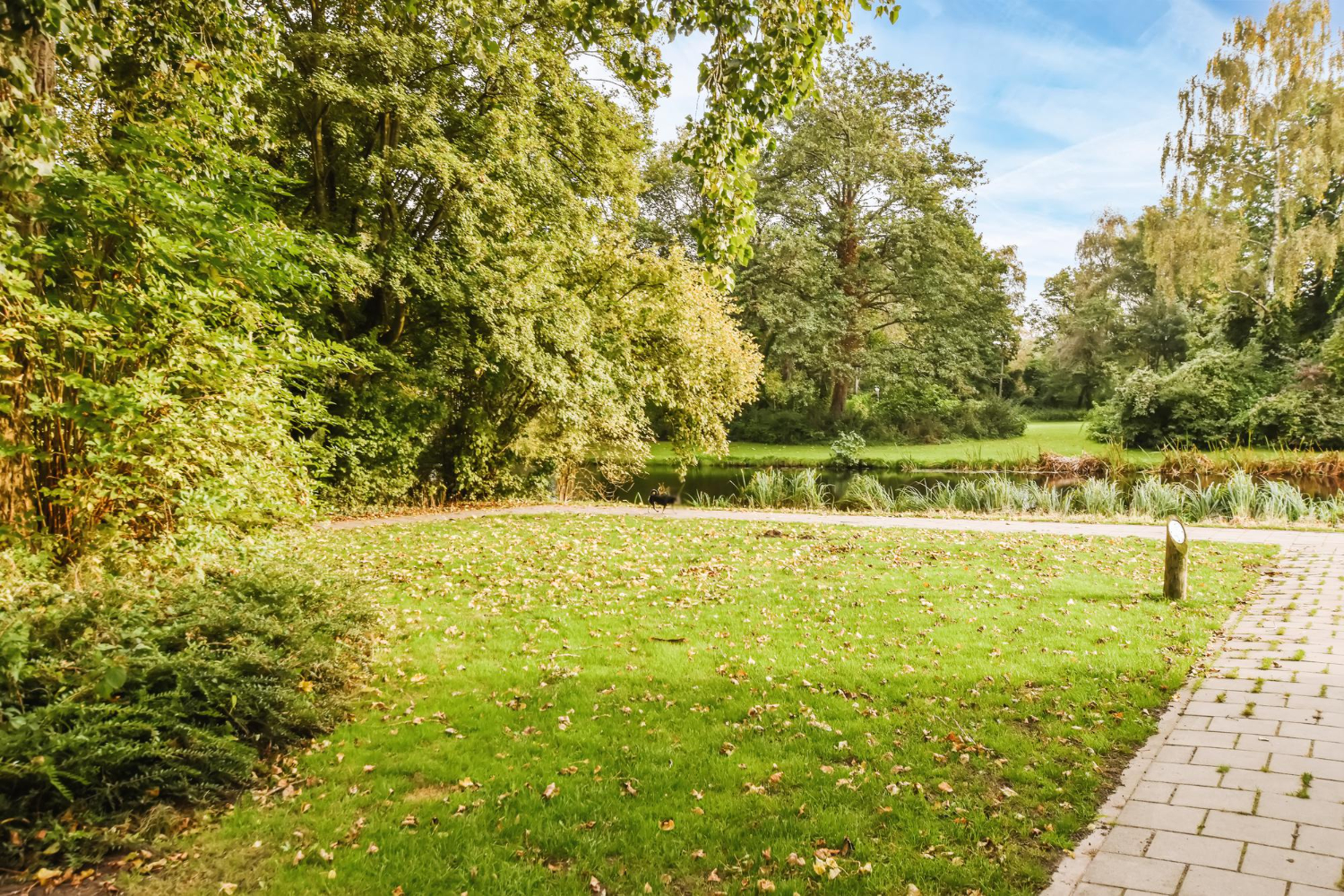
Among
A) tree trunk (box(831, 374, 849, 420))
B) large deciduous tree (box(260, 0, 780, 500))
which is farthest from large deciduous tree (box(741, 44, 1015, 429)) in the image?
large deciduous tree (box(260, 0, 780, 500))

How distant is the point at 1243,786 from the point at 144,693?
567cm

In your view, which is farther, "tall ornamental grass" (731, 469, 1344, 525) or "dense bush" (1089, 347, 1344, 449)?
"dense bush" (1089, 347, 1344, 449)

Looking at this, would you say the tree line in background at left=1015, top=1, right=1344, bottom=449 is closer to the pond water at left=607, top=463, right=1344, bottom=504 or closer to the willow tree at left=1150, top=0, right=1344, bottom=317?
the willow tree at left=1150, top=0, right=1344, bottom=317

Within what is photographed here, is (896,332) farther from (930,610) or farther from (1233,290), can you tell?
(930,610)

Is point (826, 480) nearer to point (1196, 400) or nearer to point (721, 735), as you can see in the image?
point (1196, 400)

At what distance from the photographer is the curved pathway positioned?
2809 millimetres

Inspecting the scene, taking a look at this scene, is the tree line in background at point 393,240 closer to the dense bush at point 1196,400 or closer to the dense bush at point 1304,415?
the dense bush at point 1196,400

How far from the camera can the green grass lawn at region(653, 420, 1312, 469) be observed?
25.2 metres

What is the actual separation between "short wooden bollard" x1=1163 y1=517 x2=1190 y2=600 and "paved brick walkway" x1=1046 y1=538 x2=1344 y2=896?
1.48 metres

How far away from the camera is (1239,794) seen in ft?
11.1

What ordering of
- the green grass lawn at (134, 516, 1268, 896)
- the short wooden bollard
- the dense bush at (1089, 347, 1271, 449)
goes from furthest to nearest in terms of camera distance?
the dense bush at (1089, 347, 1271, 449), the short wooden bollard, the green grass lawn at (134, 516, 1268, 896)

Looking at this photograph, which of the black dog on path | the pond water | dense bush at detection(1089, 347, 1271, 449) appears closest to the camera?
the black dog on path

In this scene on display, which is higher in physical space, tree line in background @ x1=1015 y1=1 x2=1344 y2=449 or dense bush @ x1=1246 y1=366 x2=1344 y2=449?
tree line in background @ x1=1015 y1=1 x2=1344 y2=449

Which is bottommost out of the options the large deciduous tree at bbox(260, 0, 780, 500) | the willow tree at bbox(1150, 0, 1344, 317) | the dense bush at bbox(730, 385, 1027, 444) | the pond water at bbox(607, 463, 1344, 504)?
the pond water at bbox(607, 463, 1344, 504)
